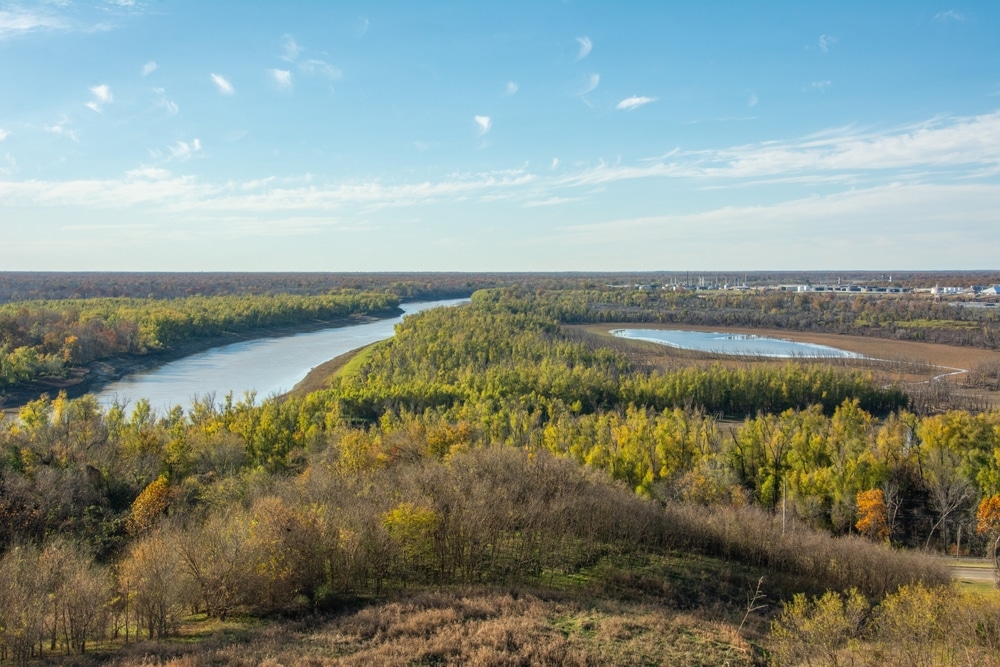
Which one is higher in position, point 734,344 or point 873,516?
point 734,344

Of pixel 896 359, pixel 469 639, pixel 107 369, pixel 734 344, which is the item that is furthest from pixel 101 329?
pixel 896 359

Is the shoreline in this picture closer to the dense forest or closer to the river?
the river

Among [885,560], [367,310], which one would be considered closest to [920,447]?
[885,560]

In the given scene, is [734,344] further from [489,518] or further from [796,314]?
[489,518]

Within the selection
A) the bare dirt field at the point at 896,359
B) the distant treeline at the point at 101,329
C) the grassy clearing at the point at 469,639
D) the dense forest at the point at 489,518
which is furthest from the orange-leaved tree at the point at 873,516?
the distant treeline at the point at 101,329

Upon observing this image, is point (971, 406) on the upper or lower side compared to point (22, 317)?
lower

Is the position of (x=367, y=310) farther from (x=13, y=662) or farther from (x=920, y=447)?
(x=13, y=662)
